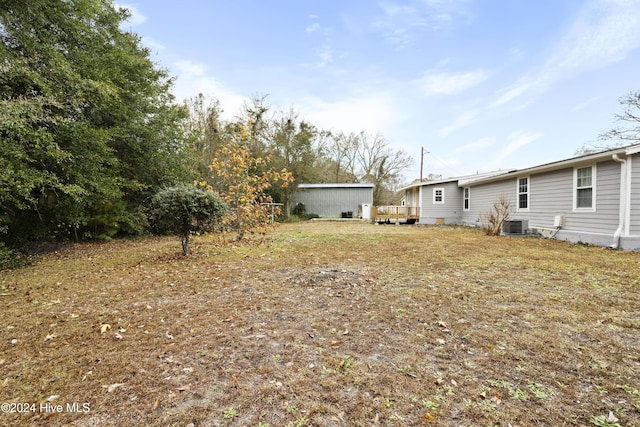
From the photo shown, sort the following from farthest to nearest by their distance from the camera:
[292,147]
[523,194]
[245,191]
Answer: [292,147] → [523,194] → [245,191]

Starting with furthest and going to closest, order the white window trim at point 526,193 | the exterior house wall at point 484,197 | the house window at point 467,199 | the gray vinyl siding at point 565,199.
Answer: the house window at point 467,199
the exterior house wall at point 484,197
the white window trim at point 526,193
the gray vinyl siding at point 565,199

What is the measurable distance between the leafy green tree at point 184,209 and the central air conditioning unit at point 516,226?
33.7 feet

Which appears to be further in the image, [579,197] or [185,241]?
[579,197]

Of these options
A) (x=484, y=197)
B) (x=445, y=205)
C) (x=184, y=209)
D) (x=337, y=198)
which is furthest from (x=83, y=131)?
(x=337, y=198)

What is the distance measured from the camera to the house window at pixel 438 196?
16750mm

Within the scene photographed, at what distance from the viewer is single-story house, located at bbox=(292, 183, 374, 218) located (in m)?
23.7

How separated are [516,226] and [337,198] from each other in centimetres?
1453

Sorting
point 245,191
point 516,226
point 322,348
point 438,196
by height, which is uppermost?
point 438,196

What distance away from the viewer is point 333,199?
23.8 meters

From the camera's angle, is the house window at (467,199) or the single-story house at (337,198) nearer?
the house window at (467,199)

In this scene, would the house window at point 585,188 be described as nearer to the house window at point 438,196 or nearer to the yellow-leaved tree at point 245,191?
the house window at point 438,196

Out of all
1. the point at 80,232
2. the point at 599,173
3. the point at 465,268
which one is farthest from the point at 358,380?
the point at 80,232

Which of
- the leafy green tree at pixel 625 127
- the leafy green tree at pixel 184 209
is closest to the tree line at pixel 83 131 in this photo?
the leafy green tree at pixel 184 209

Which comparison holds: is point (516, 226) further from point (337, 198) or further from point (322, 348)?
point (337, 198)
